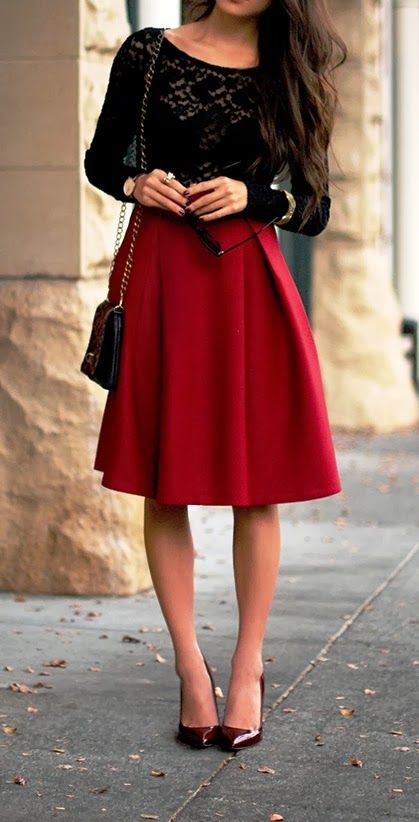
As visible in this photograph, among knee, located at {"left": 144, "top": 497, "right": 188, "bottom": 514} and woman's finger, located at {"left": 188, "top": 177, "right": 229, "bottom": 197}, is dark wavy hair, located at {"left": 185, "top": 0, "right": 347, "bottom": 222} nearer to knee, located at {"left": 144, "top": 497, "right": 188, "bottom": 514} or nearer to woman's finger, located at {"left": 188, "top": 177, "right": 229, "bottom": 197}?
woman's finger, located at {"left": 188, "top": 177, "right": 229, "bottom": 197}

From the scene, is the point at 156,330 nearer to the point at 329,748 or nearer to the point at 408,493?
the point at 329,748

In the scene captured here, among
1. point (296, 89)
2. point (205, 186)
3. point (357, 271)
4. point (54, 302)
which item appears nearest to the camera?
point (205, 186)

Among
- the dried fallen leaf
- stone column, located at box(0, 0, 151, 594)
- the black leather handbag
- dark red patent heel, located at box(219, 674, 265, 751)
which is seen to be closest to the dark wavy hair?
the black leather handbag

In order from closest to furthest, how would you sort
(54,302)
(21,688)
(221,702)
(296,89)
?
1. (296,89)
2. (221,702)
3. (21,688)
4. (54,302)

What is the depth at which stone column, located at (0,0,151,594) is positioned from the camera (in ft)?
16.7

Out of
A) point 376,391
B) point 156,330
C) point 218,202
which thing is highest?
point 218,202

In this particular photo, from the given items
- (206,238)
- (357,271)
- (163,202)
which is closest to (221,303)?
(206,238)

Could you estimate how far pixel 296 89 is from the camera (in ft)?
11.8

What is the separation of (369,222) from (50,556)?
5428 mm

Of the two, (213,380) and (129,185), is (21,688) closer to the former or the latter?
(213,380)

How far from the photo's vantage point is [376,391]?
1027cm

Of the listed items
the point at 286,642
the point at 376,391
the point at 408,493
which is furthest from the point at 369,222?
the point at 286,642

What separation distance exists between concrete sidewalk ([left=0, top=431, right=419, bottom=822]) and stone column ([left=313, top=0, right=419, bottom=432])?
4.00 meters

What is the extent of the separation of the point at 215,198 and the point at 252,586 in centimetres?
88
